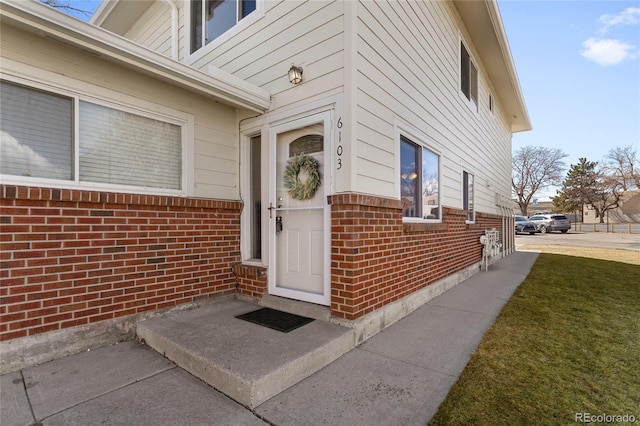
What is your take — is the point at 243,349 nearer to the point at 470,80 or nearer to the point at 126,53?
the point at 126,53

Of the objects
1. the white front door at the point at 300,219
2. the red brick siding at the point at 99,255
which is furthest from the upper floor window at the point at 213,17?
the red brick siding at the point at 99,255

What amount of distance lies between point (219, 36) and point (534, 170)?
152ft

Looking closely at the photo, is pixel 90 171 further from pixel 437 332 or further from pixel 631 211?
pixel 631 211

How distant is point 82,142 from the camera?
2.91 m

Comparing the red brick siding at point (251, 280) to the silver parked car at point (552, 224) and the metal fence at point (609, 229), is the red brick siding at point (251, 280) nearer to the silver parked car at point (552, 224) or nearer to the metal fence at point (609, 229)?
the silver parked car at point (552, 224)

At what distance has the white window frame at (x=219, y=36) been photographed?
3.99m

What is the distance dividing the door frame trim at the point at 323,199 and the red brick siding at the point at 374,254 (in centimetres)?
10

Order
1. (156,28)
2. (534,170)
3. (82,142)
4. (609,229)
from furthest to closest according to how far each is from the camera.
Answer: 1. (534,170)
2. (609,229)
3. (156,28)
4. (82,142)

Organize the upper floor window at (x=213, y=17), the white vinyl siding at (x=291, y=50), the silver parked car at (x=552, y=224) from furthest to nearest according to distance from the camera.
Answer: the silver parked car at (x=552, y=224) → the upper floor window at (x=213, y=17) → the white vinyl siding at (x=291, y=50)

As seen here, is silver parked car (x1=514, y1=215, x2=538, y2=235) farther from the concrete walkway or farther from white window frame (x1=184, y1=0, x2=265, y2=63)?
white window frame (x1=184, y1=0, x2=265, y2=63)

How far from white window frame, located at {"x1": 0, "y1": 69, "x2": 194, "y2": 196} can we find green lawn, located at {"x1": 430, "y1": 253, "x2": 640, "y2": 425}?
11.3ft

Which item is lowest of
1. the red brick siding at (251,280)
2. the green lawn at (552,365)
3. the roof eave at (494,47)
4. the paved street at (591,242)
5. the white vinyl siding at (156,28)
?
the paved street at (591,242)

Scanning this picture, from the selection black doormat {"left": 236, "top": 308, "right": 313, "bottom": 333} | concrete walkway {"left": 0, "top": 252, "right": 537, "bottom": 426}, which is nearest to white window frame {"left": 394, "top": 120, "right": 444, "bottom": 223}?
concrete walkway {"left": 0, "top": 252, "right": 537, "bottom": 426}

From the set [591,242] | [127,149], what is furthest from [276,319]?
[591,242]
